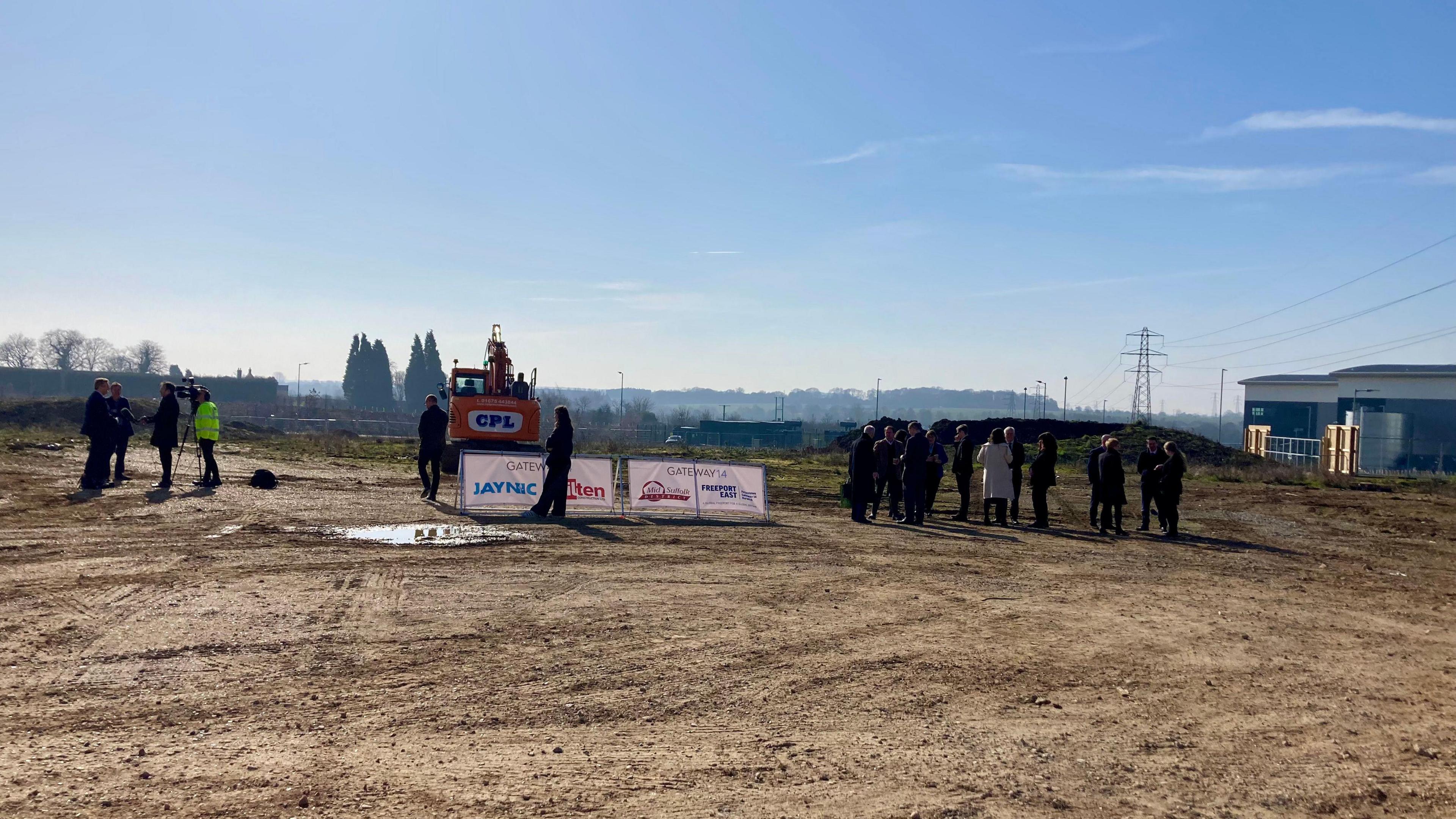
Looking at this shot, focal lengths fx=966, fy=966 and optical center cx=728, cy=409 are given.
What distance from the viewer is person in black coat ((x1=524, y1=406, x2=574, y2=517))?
1556 cm

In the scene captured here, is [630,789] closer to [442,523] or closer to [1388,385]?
[442,523]

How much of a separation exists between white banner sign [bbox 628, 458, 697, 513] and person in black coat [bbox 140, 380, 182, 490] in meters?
8.23

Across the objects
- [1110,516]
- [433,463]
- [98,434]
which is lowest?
[1110,516]

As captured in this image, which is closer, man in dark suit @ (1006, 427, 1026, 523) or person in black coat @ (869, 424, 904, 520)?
man in dark suit @ (1006, 427, 1026, 523)

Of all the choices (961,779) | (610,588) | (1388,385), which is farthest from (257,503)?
(1388,385)

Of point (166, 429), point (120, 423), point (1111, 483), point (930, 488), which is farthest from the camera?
point (930, 488)

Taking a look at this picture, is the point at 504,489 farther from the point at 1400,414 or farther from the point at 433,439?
the point at 1400,414

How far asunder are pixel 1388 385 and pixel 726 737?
8093 cm

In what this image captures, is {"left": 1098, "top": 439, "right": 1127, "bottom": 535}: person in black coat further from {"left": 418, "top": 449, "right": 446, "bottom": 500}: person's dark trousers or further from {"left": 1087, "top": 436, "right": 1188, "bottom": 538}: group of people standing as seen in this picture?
{"left": 418, "top": 449, "right": 446, "bottom": 500}: person's dark trousers

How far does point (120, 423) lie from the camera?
58.8 ft

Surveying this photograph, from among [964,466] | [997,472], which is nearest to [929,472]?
[964,466]

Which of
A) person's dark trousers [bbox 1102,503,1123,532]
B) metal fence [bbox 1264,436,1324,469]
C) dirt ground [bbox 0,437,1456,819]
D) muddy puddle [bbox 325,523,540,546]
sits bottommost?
dirt ground [bbox 0,437,1456,819]

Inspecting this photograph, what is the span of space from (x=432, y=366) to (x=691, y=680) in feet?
413

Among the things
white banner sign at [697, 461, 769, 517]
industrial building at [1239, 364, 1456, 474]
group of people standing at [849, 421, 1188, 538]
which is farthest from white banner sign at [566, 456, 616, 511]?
industrial building at [1239, 364, 1456, 474]
